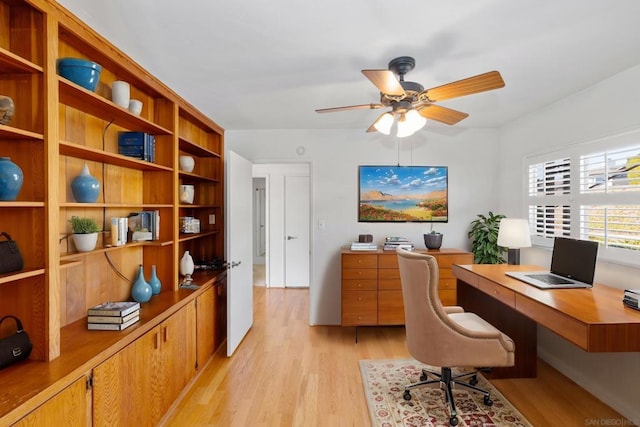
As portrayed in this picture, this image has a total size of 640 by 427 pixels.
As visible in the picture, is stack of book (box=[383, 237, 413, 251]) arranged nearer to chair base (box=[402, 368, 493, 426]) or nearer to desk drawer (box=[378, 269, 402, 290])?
desk drawer (box=[378, 269, 402, 290])

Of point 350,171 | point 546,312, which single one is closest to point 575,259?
point 546,312

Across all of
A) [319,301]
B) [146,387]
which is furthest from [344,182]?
[146,387]

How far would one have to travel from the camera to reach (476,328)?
2.21 m

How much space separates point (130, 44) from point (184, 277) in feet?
6.19

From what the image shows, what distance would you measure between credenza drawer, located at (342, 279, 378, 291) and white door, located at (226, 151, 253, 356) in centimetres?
110

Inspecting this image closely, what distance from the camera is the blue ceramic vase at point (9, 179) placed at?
1254 millimetres

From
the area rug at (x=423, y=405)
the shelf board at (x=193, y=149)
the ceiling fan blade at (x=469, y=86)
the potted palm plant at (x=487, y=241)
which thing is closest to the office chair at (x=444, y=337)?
the area rug at (x=423, y=405)

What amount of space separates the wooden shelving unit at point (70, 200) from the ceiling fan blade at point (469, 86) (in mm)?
1865

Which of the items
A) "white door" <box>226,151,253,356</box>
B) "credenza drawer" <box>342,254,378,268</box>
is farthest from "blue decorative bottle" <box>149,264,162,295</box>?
"credenza drawer" <box>342,254,378,268</box>

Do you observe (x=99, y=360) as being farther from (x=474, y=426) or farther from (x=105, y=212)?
(x=474, y=426)

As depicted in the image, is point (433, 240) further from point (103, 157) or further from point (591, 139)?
point (103, 157)

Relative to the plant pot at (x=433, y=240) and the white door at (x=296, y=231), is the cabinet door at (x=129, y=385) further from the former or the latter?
the white door at (x=296, y=231)

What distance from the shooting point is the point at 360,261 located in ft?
10.7

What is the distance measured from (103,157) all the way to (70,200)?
309 mm
